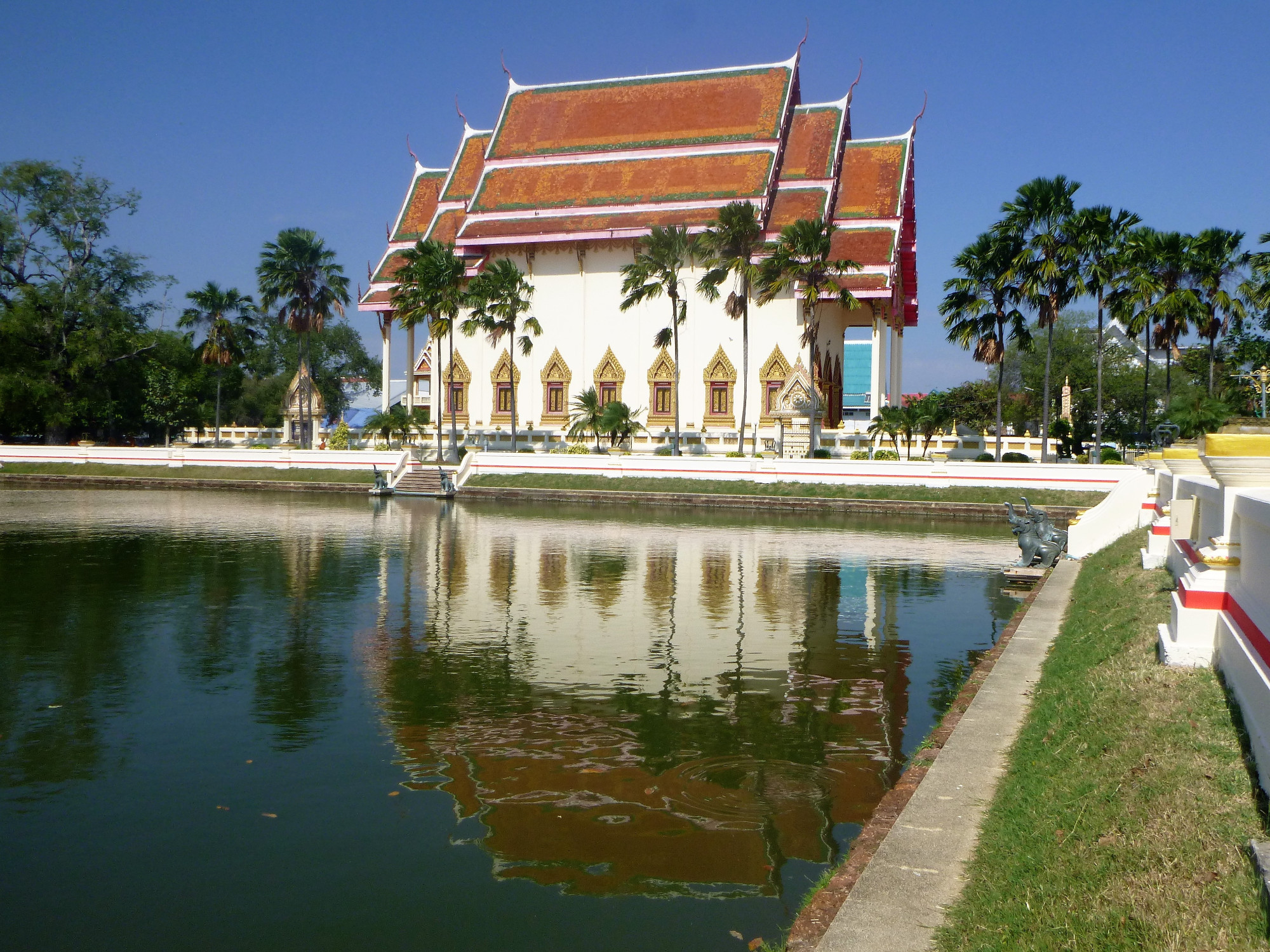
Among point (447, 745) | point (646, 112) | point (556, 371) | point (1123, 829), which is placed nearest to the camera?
point (1123, 829)

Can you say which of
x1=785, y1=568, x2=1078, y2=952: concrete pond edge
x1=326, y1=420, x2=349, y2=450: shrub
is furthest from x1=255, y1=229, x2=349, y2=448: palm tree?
x1=785, y1=568, x2=1078, y2=952: concrete pond edge

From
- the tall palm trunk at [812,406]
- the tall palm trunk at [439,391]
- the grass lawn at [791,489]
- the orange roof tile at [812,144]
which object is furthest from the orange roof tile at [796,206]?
the tall palm trunk at [439,391]

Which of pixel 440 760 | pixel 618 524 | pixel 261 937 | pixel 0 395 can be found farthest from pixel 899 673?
pixel 0 395

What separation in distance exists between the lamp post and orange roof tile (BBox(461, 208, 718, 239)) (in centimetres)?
1955

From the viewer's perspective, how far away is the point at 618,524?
27219mm

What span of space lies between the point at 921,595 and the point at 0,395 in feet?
152

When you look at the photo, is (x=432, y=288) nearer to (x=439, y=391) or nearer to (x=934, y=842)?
(x=439, y=391)

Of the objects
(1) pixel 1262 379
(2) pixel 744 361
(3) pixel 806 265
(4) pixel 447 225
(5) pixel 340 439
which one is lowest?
(5) pixel 340 439

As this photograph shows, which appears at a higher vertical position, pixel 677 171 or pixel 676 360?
pixel 677 171

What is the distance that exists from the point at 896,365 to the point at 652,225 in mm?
14397

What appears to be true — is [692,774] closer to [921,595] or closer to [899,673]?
[899,673]

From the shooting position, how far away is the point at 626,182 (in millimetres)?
45125

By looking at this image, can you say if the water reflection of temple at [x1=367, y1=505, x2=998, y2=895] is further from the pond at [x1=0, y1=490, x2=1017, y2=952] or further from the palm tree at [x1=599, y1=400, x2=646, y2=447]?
the palm tree at [x1=599, y1=400, x2=646, y2=447]

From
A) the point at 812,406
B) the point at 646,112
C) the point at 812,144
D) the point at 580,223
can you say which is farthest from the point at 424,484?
the point at 812,144
